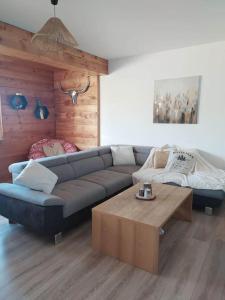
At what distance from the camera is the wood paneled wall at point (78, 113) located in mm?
4695

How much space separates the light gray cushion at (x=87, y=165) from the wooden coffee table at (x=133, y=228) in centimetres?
115

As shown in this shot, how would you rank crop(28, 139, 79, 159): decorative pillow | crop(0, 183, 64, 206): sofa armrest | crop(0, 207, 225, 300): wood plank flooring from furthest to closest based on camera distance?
1. crop(28, 139, 79, 159): decorative pillow
2. crop(0, 183, 64, 206): sofa armrest
3. crop(0, 207, 225, 300): wood plank flooring

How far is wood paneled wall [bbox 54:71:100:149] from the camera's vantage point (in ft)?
15.4

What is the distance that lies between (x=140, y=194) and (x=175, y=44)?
250cm

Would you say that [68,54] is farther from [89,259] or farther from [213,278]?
[213,278]

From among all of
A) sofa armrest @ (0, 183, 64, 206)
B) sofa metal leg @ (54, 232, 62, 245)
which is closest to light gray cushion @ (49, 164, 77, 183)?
sofa armrest @ (0, 183, 64, 206)

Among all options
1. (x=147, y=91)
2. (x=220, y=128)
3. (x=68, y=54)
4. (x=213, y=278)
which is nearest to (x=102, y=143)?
(x=147, y=91)

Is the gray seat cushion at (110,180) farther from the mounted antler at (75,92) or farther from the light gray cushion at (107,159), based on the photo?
the mounted antler at (75,92)

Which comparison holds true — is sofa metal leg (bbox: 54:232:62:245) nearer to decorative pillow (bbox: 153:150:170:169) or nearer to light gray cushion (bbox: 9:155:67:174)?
light gray cushion (bbox: 9:155:67:174)

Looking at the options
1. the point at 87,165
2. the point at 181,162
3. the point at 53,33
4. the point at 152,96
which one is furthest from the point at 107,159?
the point at 53,33

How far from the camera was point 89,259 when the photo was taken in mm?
2074

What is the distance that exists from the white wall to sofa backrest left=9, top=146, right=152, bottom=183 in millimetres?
362

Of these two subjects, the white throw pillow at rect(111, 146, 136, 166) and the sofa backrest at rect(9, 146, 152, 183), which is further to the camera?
the white throw pillow at rect(111, 146, 136, 166)

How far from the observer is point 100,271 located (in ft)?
6.29
